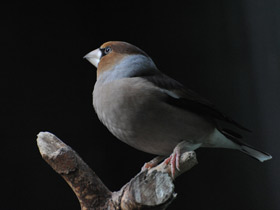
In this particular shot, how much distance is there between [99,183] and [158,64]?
1110 millimetres

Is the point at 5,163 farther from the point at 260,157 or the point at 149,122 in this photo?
the point at 260,157

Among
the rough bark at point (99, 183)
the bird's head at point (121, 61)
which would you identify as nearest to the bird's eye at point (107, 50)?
the bird's head at point (121, 61)

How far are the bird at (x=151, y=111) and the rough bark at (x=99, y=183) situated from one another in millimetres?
74

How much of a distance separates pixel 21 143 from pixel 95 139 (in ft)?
1.51

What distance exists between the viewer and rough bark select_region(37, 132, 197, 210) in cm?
125

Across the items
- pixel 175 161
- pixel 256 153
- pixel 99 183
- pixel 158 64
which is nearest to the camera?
pixel 175 161

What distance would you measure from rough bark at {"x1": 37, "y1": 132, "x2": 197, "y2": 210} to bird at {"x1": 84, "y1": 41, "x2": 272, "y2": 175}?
74 mm

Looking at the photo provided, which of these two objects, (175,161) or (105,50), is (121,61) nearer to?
(105,50)

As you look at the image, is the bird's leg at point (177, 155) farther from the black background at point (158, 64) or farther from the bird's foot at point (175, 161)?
the black background at point (158, 64)

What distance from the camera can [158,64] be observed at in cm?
240

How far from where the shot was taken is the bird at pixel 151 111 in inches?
55.5

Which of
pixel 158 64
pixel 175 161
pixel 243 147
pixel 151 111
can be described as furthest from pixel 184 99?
pixel 158 64

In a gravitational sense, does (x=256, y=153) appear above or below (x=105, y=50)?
below

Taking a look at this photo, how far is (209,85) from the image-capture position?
7.51 ft
